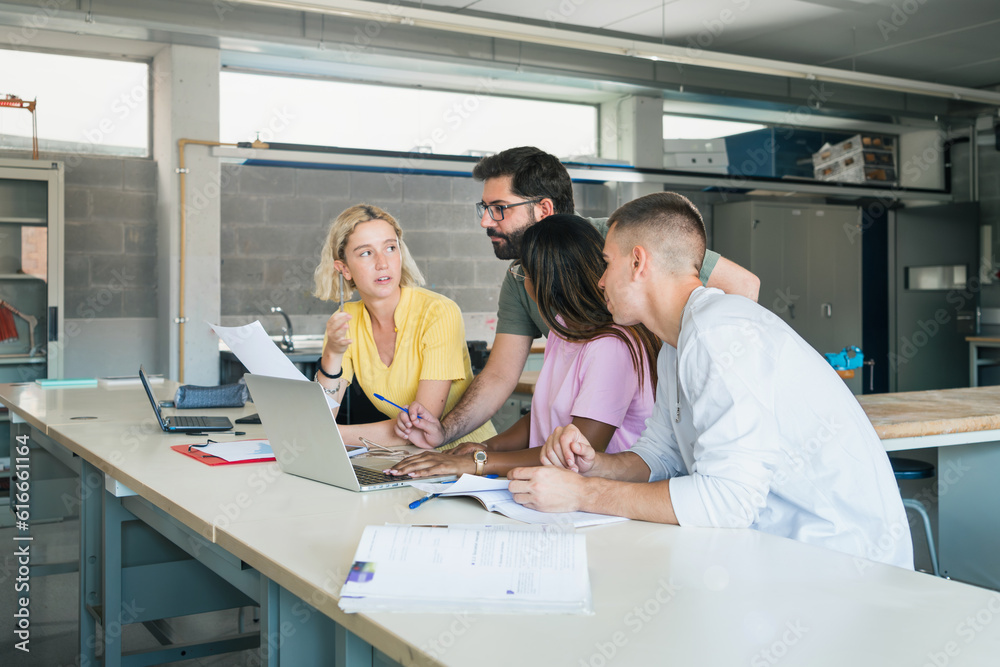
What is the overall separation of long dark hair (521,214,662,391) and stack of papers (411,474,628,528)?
482mm

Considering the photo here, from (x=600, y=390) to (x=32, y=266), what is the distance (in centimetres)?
441

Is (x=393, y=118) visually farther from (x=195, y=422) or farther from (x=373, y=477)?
(x=373, y=477)

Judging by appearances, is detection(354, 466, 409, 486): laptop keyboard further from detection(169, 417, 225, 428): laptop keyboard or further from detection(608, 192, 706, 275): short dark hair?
detection(169, 417, 225, 428): laptop keyboard

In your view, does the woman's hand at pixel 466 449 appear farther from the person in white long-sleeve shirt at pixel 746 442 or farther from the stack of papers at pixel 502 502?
the person in white long-sleeve shirt at pixel 746 442

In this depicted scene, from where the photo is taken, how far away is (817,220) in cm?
788

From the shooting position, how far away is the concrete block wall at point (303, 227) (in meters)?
5.94

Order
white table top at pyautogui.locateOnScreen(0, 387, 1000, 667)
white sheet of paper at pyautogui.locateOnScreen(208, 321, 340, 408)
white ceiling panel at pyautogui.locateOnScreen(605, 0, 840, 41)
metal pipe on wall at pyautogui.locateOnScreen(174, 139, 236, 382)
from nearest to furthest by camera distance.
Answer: white table top at pyautogui.locateOnScreen(0, 387, 1000, 667) → white sheet of paper at pyautogui.locateOnScreen(208, 321, 340, 408) → metal pipe on wall at pyautogui.locateOnScreen(174, 139, 236, 382) → white ceiling panel at pyautogui.locateOnScreen(605, 0, 840, 41)

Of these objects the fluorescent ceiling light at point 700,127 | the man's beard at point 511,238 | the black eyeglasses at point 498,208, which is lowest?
the man's beard at point 511,238

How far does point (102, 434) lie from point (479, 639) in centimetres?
192

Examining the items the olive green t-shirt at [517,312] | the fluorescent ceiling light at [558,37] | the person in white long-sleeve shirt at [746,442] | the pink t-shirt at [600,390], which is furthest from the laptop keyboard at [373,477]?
the fluorescent ceiling light at [558,37]

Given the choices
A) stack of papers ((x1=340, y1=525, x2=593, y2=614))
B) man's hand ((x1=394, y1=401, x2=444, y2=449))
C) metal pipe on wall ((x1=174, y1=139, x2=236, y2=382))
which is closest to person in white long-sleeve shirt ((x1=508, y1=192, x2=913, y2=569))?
stack of papers ((x1=340, y1=525, x2=593, y2=614))

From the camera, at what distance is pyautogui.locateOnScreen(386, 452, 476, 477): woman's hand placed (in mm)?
1777

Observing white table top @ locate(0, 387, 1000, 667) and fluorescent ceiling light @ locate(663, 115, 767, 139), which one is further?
fluorescent ceiling light @ locate(663, 115, 767, 139)

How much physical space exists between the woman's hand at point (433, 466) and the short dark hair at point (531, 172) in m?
0.92
